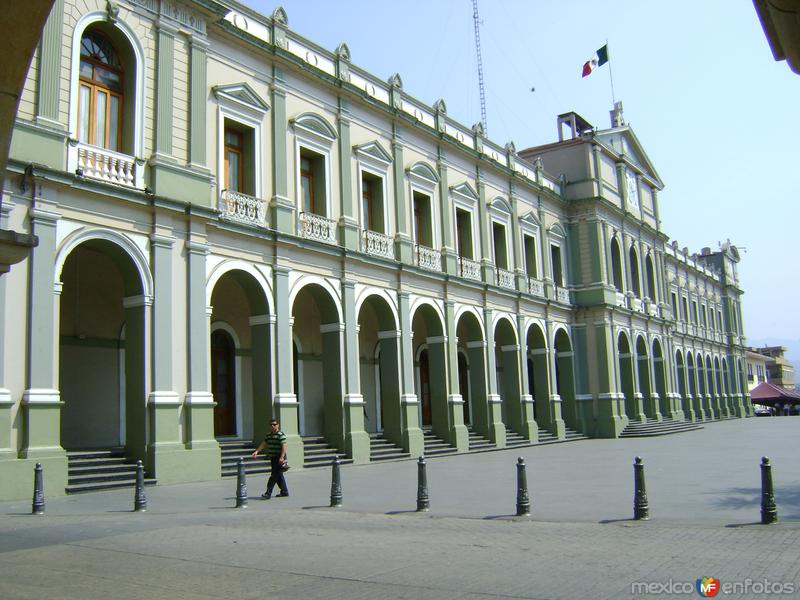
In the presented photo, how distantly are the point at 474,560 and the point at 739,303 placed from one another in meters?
65.2

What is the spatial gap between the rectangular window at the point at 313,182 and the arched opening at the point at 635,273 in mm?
23701

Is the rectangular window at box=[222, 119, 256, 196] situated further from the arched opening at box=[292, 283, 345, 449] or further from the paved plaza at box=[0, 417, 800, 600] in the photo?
the paved plaza at box=[0, 417, 800, 600]

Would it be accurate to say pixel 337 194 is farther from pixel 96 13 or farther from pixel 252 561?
pixel 252 561

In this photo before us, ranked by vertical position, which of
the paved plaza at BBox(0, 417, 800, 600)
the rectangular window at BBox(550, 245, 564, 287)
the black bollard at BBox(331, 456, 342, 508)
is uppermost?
the rectangular window at BBox(550, 245, 564, 287)

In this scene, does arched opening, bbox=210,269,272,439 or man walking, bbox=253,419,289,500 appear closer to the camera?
man walking, bbox=253,419,289,500

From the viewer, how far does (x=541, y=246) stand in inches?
1291

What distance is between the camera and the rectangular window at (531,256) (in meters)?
32.2

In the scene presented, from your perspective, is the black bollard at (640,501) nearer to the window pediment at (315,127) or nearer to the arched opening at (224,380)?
the arched opening at (224,380)

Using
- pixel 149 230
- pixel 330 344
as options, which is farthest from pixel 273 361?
pixel 149 230

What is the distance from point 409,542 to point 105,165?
10217mm

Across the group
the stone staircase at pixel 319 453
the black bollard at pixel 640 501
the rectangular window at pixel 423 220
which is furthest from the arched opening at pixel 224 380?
the black bollard at pixel 640 501

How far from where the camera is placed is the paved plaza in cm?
646

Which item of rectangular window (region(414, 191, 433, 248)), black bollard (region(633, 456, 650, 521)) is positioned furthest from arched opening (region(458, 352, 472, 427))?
black bollard (region(633, 456, 650, 521))

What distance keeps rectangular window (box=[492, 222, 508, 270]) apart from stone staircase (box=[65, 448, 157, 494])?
18019 millimetres
